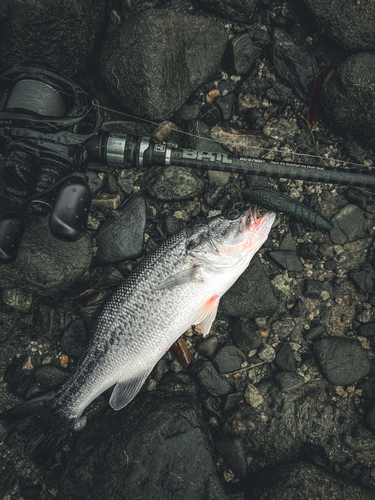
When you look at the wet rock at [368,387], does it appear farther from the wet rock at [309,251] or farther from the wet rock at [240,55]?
the wet rock at [240,55]

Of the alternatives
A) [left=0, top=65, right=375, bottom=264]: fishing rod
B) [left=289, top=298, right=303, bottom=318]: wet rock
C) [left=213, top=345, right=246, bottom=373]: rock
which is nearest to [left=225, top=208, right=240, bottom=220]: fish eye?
[left=0, top=65, right=375, bottom=264]: fishing rod

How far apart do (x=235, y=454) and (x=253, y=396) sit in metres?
0.59

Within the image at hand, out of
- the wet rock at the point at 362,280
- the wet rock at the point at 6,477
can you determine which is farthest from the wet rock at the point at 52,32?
the wet rock at the point at 6,477

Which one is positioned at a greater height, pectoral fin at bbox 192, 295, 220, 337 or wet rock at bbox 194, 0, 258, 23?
wet rock at bbox 194, 0, 258, 23

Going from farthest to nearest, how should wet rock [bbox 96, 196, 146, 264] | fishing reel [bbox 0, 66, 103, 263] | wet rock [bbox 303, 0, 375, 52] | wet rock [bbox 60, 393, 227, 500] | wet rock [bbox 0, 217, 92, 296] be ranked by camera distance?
wet rock [bbox 96, 196, 146, 264] → wet rock [bbox 303, 0, 375, 52] → wet rock [bbox 0, 217, 92, 296] → wet rock [bbox 60, 393, 227, 500] → fishing reel [bbox 0, 66, 103, 263]

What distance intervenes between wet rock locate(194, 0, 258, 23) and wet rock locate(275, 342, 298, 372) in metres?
3.83

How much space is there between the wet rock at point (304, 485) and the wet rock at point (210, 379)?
899 mm

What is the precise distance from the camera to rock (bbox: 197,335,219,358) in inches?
142

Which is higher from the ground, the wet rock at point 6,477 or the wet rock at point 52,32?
the wet rock at point 52,32

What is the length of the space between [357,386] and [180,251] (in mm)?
2544

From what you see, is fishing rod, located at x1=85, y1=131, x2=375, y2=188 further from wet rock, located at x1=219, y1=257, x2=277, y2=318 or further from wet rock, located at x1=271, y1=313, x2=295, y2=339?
wet rock, located at x1=271, y1=313, x2=295, y2=339

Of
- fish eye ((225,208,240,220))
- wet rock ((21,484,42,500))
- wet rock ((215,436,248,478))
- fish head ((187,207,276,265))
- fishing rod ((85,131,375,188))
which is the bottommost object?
wet rock ((21,484,42,500))

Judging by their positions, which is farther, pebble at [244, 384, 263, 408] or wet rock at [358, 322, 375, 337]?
wet rock at [358, 322, 375, 337]

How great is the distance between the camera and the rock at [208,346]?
3.61m
